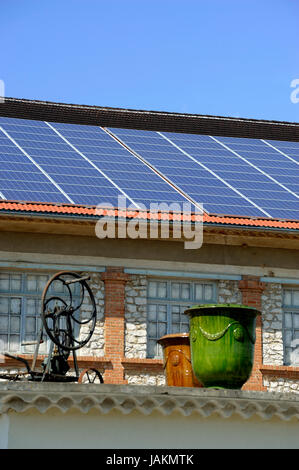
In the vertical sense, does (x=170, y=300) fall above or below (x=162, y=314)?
above

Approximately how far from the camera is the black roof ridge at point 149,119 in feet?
84.7

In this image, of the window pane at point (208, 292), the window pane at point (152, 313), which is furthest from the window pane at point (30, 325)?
the window pane at point (208, 292)

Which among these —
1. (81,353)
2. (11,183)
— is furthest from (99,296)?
(11,183)

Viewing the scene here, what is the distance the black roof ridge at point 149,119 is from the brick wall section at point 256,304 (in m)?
7.85

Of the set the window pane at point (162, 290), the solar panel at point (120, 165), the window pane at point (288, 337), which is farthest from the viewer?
the window pane at point (288, 337)

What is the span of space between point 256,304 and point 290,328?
2.88 ft

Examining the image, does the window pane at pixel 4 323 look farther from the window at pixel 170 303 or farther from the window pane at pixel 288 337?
the window pane at pixel 288 337

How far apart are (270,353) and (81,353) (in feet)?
12.2

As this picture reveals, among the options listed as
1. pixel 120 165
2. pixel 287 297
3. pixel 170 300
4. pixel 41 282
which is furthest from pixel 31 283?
pixel 287 297

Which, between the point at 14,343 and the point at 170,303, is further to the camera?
the point at 170,303

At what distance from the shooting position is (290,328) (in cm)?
1942

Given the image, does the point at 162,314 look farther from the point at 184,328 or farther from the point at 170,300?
the point at 184,328

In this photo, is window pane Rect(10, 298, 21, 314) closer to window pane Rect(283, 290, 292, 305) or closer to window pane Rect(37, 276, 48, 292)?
window pane Rect(37, 276, 48, 292)

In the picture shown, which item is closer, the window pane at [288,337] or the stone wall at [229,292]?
the stone wall at [229,292]
